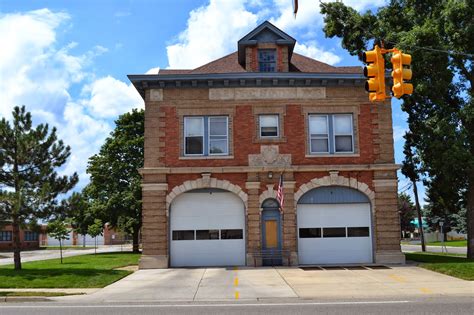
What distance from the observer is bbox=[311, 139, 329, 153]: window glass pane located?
953 inches

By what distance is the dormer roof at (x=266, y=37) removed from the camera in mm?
24938

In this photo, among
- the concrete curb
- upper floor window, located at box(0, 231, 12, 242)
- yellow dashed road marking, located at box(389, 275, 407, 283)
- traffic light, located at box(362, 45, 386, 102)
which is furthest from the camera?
upper floor window, located at box(0, 231, 12, 242)

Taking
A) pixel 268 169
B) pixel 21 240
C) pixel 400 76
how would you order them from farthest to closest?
pixel 21 240 < pixel 268 169 < pixel 400 76

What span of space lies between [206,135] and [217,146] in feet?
2.42

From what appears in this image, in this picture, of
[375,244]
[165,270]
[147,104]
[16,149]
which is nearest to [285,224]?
[375,244]

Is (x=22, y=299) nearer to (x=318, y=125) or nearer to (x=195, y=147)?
(x=195, y=147)

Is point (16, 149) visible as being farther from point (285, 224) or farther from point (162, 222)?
point (285, 224)

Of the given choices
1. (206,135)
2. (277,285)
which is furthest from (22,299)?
(206,135)

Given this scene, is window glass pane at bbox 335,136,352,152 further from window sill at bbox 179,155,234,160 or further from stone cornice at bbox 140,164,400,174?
window sill at bbox 179,155,234,160

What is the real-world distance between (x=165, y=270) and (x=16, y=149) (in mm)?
7998

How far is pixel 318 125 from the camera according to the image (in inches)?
957

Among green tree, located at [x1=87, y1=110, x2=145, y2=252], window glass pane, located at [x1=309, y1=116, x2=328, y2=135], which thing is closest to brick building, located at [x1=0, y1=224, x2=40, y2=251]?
green tree, located at [x1=87, y1=110, x2=145, y2=252]

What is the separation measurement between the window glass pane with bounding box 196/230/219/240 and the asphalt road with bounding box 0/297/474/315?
10552 millimetres

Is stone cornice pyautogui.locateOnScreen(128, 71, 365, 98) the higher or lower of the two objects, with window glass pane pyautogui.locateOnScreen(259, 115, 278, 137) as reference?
higher
